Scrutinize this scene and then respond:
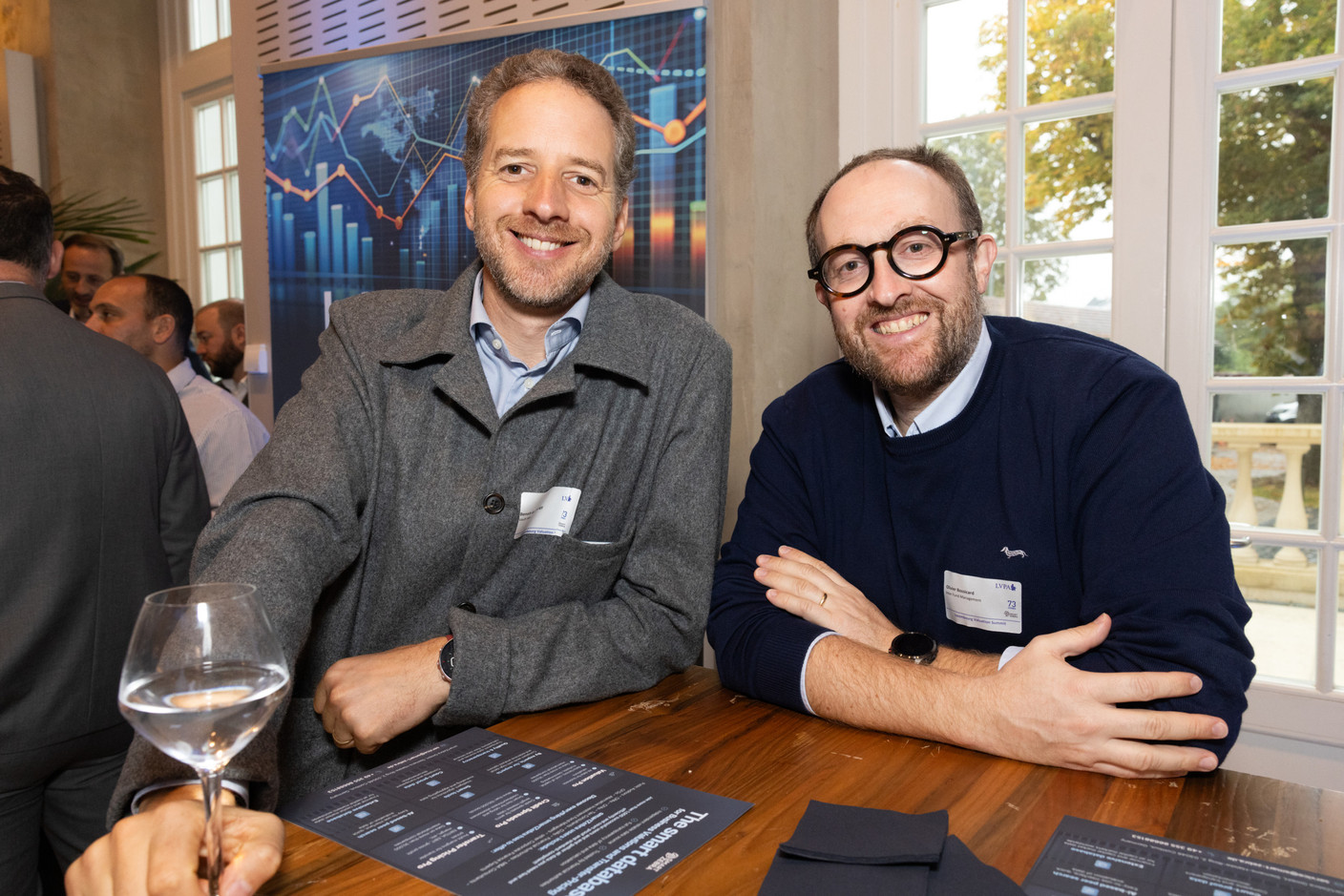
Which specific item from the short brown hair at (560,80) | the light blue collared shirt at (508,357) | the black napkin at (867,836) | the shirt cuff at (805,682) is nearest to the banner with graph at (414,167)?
the short brown hair at (560,80)

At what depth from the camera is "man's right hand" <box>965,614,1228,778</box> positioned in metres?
1.03

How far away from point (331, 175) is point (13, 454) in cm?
163

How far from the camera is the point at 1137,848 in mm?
844

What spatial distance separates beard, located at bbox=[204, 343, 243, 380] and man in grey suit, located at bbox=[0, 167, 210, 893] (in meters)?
2.96

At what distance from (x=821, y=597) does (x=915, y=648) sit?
17cm

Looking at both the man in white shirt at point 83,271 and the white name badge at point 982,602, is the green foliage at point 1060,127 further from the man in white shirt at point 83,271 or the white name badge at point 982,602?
the man in white shirt at point 83,271

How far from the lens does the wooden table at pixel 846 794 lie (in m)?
0.83

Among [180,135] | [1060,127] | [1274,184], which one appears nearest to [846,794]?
[1274,184]

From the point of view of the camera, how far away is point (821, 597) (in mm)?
1452

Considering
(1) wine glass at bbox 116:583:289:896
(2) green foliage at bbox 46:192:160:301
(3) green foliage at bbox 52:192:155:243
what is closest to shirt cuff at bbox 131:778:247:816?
(1) wine glass at bbox 116:583:289:896

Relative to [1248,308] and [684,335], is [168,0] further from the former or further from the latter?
[1248,308]

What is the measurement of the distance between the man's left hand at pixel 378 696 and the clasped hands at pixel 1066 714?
588mm

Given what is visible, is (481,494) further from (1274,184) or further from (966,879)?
(1274,184)

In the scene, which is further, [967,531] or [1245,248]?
[1245,248]
